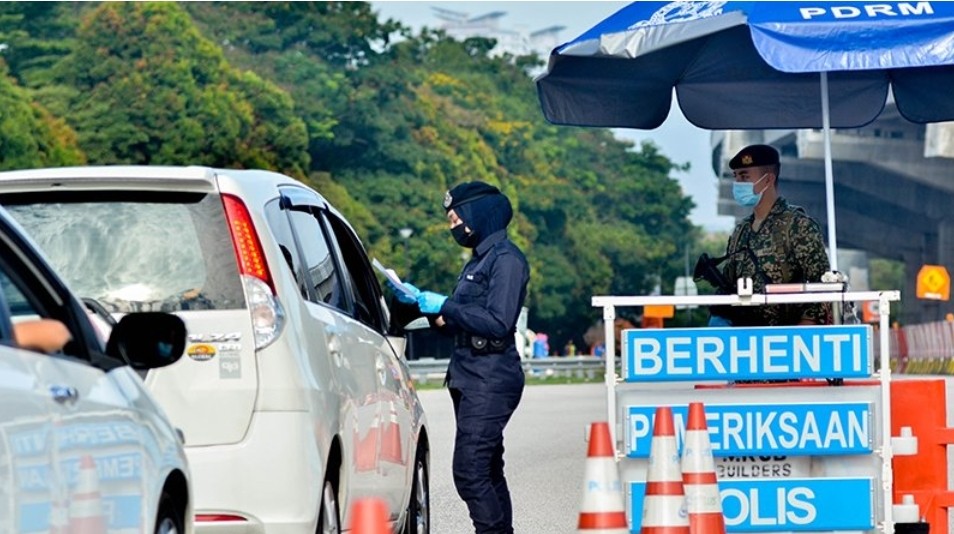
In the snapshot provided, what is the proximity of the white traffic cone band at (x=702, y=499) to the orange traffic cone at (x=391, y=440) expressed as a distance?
149 cm

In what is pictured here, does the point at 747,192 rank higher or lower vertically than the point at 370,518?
higher

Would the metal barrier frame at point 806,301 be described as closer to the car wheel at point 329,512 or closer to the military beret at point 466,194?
the military beret at point 466,194

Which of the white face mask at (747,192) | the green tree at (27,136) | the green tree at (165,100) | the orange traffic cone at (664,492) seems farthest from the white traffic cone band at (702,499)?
the green tree at (165,100)

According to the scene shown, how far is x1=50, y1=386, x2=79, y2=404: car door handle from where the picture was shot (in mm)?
4914

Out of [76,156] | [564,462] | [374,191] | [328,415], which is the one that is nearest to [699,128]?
[328,415]

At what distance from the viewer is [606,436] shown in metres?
6.88

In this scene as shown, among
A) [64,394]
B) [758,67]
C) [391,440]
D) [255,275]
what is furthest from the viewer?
[758,67]

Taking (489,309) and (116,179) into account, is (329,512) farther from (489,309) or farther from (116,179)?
(489,309)

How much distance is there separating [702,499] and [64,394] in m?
3.27

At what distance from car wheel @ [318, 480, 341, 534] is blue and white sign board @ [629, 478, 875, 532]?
1.56 metres

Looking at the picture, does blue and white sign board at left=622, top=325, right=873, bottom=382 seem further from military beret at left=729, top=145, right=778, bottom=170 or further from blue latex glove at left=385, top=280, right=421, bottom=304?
military beret at left=729, top=145, right=778, bottom=170

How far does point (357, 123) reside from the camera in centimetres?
9212

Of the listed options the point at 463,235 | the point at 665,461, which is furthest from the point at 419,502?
the point at 665,461

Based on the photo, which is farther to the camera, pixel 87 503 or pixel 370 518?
pixel 87 503
